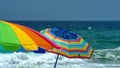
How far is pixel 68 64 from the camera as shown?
16.1 metres

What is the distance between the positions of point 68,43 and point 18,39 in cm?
143

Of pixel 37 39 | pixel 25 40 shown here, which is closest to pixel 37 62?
pixel 37 39

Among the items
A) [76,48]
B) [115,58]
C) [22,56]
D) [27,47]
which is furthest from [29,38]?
[115,58]

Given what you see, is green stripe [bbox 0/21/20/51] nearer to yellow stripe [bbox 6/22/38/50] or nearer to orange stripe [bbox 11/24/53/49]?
yellow stripe [bbox 6/22/38/50]

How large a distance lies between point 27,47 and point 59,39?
1197mm

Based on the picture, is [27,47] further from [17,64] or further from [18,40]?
[17,64]

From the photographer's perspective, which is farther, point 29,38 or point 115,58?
point 115,58

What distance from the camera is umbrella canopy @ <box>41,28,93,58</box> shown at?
636 centimetres

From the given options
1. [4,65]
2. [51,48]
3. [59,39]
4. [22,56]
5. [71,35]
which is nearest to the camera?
[51,48]

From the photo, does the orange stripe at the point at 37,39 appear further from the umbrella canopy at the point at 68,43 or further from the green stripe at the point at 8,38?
the umbrella canopy at the point at 68,43

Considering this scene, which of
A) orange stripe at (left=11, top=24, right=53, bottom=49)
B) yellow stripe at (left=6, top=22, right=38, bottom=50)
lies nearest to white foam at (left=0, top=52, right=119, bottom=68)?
orange stripe at (left=11, top=24, right=53, bottom=49)

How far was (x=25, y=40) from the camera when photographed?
544cm

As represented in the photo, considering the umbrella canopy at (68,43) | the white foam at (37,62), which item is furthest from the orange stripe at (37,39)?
the white foam at (37,62)

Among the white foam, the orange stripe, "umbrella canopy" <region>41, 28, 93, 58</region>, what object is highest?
the orange stripe
